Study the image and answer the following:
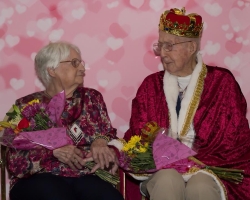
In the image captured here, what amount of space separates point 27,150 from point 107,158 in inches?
17.5

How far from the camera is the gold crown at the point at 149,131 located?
→ 3.10m

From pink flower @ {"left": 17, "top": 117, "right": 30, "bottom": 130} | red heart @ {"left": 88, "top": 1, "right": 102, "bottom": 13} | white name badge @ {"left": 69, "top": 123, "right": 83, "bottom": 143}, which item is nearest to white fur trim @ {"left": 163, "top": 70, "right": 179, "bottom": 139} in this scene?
white name badge @ {"left": 69, "top": 123, "right": 83, "bottom": 143}

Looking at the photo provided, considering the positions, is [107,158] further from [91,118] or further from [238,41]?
[238,41]

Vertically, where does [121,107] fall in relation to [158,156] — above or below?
above

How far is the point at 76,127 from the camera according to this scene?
3.23 meters

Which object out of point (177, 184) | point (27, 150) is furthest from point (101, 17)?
point (177, 184)

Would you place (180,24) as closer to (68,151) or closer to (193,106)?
(193,106)

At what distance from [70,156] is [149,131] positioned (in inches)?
18.0

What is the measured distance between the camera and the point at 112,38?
373 centimetres

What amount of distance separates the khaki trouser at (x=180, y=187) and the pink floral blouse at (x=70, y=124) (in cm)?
46

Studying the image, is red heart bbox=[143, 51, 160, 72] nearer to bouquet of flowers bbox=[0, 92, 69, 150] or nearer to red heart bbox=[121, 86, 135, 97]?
red heart bbox=[121, 86, 135, 97]

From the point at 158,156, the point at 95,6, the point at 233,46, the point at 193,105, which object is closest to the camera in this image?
the point at 158,156

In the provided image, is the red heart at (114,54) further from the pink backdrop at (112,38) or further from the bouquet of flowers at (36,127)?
the bouquet of flowers at (36,127)

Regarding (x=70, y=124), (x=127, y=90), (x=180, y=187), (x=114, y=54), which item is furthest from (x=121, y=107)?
(x=180, y=187)
